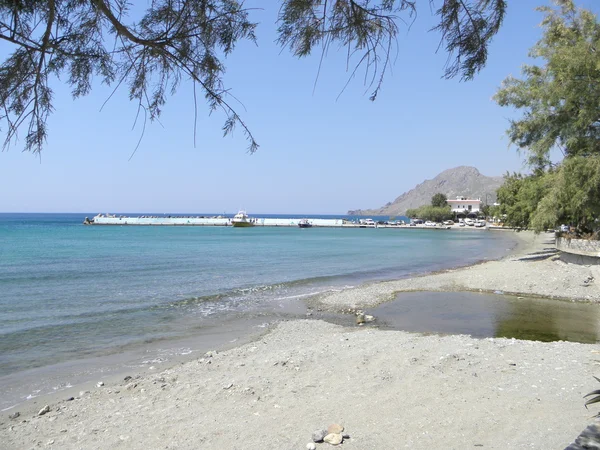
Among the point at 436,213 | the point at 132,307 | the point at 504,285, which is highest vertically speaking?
the point at 436,213

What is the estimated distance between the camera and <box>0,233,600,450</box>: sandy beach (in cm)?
550

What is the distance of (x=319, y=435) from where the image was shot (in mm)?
5406

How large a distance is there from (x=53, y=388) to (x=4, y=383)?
114cm

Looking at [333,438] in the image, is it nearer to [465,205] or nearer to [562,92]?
[562,92]

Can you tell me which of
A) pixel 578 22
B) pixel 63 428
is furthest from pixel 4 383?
pixel 578 22

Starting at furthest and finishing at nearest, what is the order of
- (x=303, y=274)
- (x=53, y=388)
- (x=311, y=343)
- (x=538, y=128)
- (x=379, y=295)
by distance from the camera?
(x=303, y=274) < (x=538, y=128) < (x=379, y=295) < (x=311, y=343) < (x=53, y=388)

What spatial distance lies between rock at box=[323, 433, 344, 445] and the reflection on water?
7.95 metres

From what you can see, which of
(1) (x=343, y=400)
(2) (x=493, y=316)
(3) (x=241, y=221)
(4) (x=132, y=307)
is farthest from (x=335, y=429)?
(3) (x=241, y=221)

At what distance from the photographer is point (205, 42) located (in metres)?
4.48

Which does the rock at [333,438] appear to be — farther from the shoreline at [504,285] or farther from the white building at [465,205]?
the white building at [465,205]

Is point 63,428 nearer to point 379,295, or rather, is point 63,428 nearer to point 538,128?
point 379,295

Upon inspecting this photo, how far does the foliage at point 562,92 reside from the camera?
1903 centimetres

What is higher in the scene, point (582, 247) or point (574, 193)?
point (574, 193)

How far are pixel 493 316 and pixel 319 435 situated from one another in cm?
1089
